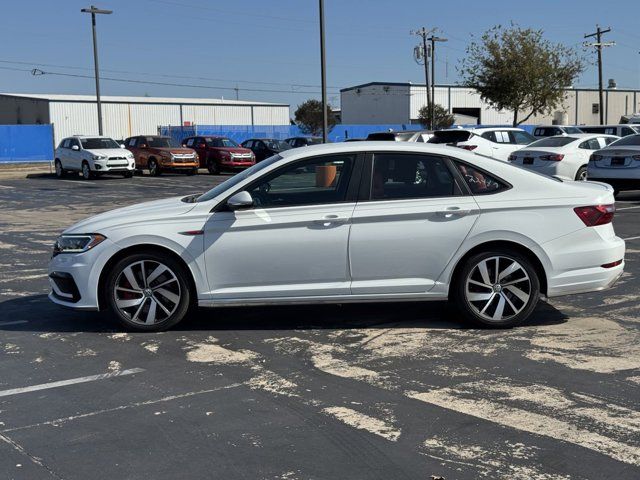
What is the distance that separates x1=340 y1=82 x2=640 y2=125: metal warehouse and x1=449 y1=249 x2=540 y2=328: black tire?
70694 millimetres

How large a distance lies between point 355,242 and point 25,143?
40549mm

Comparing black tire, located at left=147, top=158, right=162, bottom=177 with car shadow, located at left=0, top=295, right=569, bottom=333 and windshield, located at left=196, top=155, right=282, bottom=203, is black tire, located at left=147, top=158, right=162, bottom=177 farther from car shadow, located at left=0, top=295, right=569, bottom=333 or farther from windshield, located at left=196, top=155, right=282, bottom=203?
windshield, located at left=196, top=155, right=282, bottom=203

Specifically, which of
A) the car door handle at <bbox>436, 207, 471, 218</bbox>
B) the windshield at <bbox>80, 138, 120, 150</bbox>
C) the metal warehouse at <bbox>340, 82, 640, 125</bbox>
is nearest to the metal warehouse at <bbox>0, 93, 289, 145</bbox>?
the metal warehouse at <bbox>340, 82, 640, 125</bbox>

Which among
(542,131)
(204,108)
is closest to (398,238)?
(542,131)

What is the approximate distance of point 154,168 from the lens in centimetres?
3362

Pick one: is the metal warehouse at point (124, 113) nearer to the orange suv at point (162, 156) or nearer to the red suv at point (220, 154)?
the red suv at point (220, 154)

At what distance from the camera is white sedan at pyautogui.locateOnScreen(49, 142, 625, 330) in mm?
6523

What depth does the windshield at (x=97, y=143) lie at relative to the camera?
31.7 metres

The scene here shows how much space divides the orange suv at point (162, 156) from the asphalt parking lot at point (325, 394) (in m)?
25.5

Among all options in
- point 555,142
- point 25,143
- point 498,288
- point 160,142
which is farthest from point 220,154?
point 498,288

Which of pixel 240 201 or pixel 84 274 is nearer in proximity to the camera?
pixel 240 201

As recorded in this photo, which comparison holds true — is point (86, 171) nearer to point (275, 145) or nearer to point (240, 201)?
point (275, 145)

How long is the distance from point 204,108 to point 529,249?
215 feet

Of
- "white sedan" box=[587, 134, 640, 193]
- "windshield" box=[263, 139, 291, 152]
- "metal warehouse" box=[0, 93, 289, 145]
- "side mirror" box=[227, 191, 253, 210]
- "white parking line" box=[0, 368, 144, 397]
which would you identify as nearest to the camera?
"white parking line" box=[0, 368, 144, 397]
